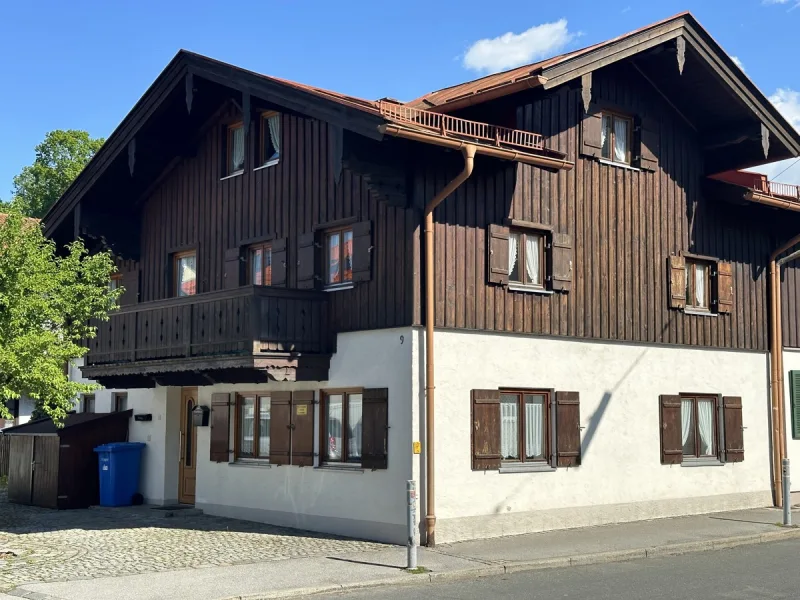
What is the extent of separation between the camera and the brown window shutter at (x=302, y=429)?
15.6 meters

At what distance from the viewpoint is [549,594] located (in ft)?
34.6

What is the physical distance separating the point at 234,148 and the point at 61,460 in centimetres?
693

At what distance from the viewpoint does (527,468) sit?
15.3 metres

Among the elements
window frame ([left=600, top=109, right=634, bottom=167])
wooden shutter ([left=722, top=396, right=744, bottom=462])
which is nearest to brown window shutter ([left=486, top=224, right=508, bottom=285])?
window frame ([left=600, top=109, right=634, bottom=167])

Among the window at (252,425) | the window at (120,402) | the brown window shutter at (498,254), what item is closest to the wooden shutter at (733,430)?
the brown window shutter at (498,254)

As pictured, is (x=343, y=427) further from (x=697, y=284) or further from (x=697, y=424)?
(x=697, y=284)

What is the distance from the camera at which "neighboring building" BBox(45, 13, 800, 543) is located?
47.4 feet

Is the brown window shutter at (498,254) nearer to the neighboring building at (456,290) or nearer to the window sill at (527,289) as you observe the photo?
the neighboring building at (456,290)

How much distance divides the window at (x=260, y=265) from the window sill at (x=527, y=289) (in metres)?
4.38

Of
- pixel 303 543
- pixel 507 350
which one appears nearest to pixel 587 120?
pixel 507 350

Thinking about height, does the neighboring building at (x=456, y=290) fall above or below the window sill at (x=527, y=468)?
above

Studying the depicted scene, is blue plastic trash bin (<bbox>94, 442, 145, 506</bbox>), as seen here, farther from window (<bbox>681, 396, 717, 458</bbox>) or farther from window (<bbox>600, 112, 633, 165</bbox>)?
window (<bbox>600, 112, 633, 165</bbox>)

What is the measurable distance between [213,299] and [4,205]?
358cm

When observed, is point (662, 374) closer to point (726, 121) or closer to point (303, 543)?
point (726, 121)
